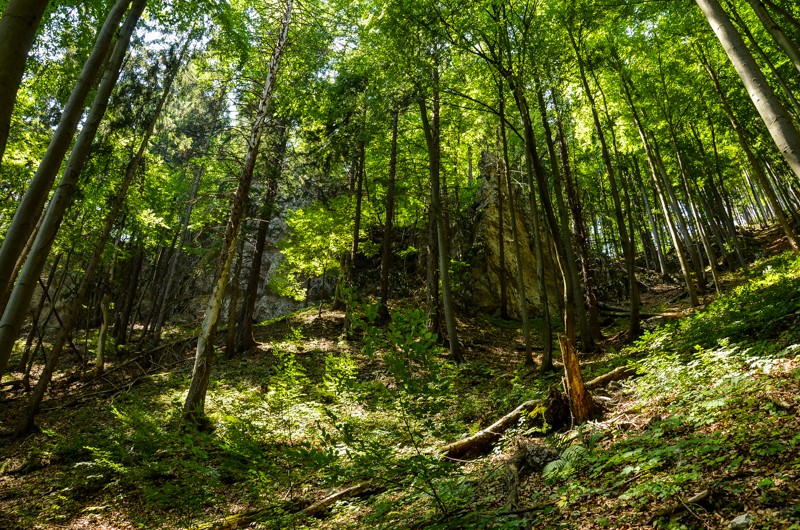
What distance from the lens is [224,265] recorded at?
27.8 ft

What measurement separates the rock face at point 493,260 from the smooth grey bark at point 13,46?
17508mm

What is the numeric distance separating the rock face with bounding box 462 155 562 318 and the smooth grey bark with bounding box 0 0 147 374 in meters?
16.3

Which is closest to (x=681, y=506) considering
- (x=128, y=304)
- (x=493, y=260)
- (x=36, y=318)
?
(x=36, y=318)

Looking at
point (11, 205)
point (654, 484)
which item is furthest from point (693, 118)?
point (11, 205)

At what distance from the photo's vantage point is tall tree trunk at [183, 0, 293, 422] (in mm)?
7785

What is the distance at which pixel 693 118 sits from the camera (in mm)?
16625

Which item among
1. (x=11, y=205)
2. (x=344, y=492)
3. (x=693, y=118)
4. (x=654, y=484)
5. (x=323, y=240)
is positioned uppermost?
(x=693, y=118)

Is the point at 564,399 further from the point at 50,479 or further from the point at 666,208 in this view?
the point at 666,208

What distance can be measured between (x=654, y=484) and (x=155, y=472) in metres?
6.20

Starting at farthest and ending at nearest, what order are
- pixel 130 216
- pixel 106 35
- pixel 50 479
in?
pixel 130 216 → pixel 50 479 → pixel 106 35

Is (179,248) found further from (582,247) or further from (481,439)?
(481,439)

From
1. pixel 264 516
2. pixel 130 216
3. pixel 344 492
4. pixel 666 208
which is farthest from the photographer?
pixel 130 216

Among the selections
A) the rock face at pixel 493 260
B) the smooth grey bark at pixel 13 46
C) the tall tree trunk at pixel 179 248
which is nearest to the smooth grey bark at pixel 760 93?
the smooth grey bark at pixel 13 46

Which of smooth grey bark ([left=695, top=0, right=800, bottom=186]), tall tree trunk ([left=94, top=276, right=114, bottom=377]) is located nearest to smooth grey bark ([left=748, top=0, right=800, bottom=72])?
smooth grey bark ([left=695, top=0, right=800, bottom=186])
